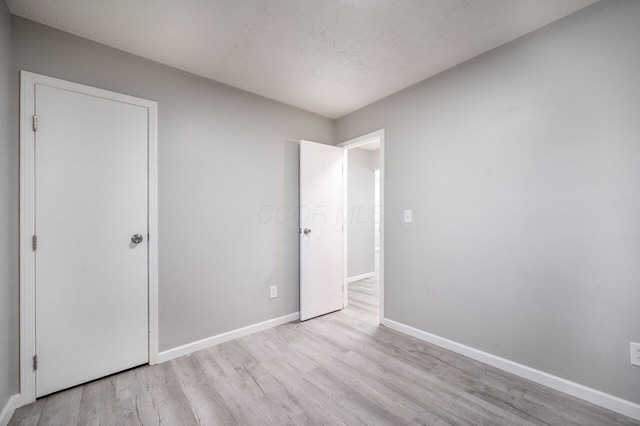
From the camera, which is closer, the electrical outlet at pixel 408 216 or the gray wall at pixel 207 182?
the gray wall at pixel 207 182

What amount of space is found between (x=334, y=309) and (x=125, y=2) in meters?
3.28

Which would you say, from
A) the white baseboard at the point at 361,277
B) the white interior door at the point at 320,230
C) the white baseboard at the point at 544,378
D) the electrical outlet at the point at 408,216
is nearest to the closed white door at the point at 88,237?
the white interior door at the point at 320,230

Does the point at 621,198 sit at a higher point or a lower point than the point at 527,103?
lower

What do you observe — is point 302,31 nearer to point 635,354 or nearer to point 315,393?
point 315,393

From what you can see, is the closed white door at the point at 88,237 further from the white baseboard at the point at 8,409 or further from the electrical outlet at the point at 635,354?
the electrical outlet at the point at 635,354

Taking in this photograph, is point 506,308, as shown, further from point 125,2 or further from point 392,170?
point 125,2

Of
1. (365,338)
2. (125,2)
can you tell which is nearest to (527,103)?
(365,338)

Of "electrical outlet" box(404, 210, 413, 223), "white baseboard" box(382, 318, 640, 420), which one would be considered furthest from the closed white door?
"white baseboard" box(382, 318, 640, 420)

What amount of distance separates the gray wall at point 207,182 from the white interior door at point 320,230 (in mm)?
137

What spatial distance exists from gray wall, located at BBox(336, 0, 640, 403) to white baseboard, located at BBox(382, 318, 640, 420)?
5 centimetres

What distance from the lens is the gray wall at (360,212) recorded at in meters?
4.72

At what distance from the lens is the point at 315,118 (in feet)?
10.7

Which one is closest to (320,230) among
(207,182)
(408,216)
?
(408,216)

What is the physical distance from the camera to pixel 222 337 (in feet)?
7.98
